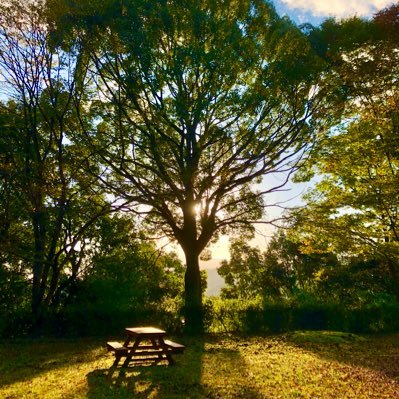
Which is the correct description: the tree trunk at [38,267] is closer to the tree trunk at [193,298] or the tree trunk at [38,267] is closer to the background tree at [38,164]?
the background tree at [38,164]

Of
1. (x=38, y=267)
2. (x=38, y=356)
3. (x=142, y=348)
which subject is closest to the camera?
(x=142, y=348)

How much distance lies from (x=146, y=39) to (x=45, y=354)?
1363 cm

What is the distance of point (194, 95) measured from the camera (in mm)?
19344

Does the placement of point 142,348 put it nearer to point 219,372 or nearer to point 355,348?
point 219,372

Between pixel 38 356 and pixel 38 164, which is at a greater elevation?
pixel 38 164

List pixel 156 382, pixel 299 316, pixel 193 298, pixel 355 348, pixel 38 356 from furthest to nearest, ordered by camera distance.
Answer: pixel 299 316
pixel 193 298
pixel 355 348
pixel 38 356
pixel 156 382

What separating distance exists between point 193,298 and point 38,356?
8.97 m

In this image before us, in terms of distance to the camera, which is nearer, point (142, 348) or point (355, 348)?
point (142, 348)

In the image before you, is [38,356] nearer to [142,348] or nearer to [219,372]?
[142,348]

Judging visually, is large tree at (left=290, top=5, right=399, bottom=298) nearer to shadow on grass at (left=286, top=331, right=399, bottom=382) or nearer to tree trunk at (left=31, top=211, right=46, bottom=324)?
shadow on grass at (left=286, top=331, right=399, bottom=382)

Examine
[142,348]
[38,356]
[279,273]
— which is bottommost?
[38,356]

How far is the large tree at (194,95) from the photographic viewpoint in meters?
17.5

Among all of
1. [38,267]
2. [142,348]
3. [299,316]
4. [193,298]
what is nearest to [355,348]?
[299,316]

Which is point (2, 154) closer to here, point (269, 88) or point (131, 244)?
point (131, 244)
